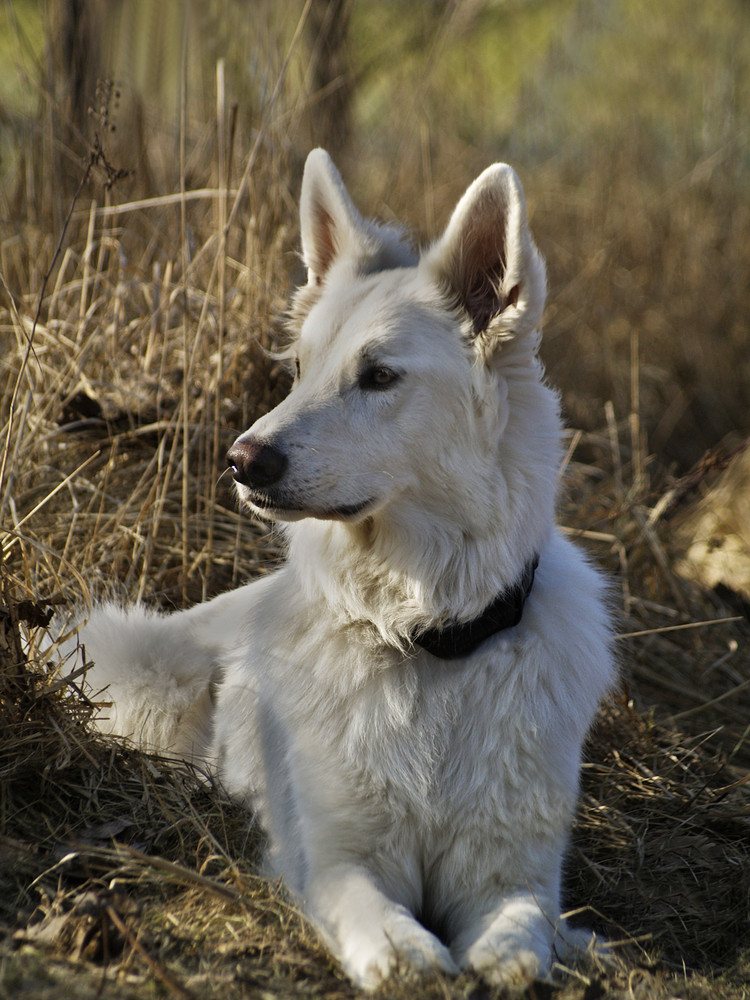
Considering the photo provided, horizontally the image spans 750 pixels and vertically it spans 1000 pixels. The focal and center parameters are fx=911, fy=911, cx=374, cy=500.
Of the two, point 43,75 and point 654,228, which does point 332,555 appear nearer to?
point 43,75

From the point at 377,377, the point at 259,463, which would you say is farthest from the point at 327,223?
the point at 259,463

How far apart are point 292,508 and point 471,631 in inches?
22.7

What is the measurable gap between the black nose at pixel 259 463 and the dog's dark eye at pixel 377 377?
1.05 ft

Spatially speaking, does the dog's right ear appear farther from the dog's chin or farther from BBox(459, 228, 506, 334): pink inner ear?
the dog's chin

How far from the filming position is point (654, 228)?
7.18 m

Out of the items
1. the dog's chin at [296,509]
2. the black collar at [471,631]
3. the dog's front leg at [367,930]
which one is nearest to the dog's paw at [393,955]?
the dog's front leg at [367,930]

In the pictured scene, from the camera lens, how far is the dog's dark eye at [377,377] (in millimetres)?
2277

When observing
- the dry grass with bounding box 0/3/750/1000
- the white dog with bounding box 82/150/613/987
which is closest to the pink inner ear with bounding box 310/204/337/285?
the white dog with bounding box 82/150/613/987

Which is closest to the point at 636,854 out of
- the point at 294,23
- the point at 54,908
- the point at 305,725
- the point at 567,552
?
the point at 567,552

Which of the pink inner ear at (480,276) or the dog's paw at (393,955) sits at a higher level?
the pink inner ear at (480,276)

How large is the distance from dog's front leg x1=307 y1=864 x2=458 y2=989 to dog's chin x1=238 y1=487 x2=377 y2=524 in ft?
2.67

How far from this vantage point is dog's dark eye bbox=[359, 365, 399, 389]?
89.7 inches

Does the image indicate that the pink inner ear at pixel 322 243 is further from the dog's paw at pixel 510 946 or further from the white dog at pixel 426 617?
the dog's paw at pixel 510 946

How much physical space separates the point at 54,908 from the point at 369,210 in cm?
460
